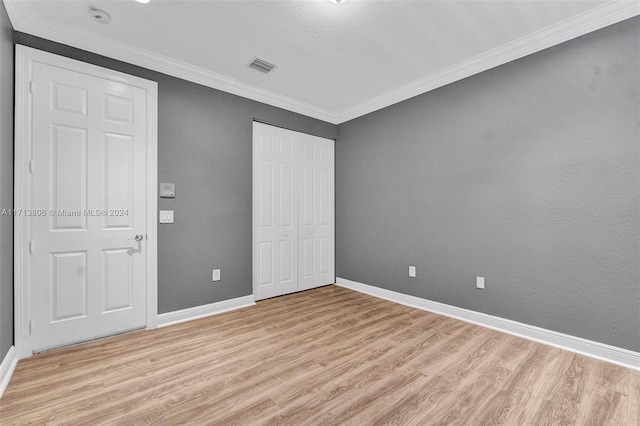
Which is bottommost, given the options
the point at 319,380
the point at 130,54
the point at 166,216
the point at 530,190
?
the point at 319,380

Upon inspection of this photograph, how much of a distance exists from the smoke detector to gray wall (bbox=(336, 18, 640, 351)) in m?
3.13

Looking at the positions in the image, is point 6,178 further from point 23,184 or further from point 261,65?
point 261,65

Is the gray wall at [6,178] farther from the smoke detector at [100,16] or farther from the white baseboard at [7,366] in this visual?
the smoke detector at [100,16]

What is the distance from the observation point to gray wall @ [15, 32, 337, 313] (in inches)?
116

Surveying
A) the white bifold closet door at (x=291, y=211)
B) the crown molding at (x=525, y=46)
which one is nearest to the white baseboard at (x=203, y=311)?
the white bifold closet door at (x=291, y=211)

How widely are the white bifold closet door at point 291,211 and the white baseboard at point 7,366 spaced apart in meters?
2.14

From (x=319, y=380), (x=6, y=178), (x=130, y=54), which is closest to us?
(x=319, y=380)

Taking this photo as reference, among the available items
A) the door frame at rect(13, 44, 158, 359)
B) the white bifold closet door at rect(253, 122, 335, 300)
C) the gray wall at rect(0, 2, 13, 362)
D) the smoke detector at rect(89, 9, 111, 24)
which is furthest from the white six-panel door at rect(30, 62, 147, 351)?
the white bifold closet door at rect(253, 122, 335, 300)

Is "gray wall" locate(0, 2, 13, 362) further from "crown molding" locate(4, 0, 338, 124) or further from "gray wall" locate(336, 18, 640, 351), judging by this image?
"gray wall" locate(336, 18, 640, 351)

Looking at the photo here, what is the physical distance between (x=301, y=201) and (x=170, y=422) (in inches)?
120

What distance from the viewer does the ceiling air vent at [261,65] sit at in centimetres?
294

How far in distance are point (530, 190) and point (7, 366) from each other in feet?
14.6

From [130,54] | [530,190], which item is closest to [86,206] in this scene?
[130,54]

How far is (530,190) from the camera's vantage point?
103 inches
